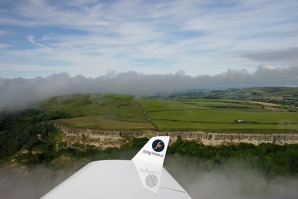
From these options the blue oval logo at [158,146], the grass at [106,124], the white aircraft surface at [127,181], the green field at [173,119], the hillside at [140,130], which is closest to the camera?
the white aircraft surface at [127,181]

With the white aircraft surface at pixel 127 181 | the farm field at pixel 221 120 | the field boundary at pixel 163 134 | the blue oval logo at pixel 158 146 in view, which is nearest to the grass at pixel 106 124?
the field boundary at pixel 163 134

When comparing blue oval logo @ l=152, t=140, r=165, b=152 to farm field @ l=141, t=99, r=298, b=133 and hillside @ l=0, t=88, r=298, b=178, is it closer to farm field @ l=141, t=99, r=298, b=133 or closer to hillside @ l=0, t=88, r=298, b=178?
hillside @ l=0, t=88, r=298, b=178

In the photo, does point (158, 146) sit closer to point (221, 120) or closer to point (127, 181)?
point (127, 181)

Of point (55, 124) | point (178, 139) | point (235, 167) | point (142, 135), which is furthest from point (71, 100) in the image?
point (235, 167)

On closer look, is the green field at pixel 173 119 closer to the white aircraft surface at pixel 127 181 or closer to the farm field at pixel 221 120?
the farm field at pixel 221 120

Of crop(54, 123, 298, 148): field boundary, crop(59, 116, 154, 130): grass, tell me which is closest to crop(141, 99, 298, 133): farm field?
crop(54, 123, 298, 148): field boundary

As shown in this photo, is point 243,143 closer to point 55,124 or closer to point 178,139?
point 178,139

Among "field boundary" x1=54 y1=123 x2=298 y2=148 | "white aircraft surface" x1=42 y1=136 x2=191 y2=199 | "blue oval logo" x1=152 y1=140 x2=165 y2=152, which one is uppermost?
"blue oval logo" x1=152 y1=140 x2=165 y2=152

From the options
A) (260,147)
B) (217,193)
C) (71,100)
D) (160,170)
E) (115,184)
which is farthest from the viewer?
(71,100)
